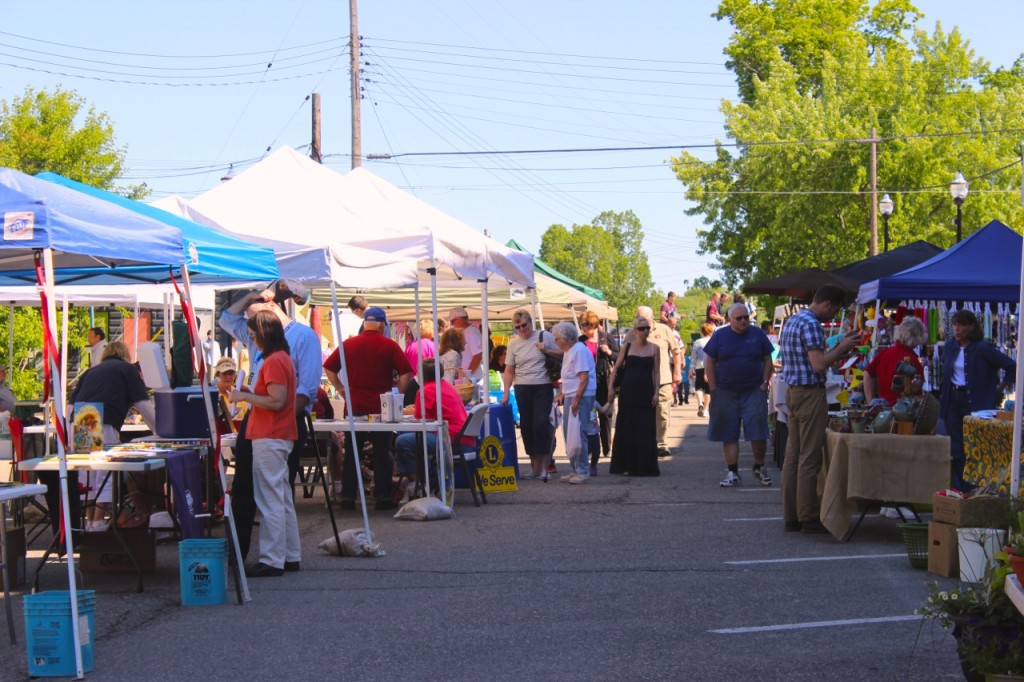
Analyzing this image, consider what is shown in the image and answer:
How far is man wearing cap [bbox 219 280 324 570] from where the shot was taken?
903cm

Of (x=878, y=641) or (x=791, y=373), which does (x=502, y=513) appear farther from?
(x=878, y=641)

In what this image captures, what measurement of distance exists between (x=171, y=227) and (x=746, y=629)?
13.3 feet

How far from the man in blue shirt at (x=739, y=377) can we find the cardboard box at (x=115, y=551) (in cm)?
684

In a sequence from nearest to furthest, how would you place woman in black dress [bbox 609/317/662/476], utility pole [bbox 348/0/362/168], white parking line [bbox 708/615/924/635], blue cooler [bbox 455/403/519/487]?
white parking line [bbox 708/615/924/635]
blue cooler [bbox 455/403/519/487]
woman in black dress [bbox 609/317/662/476]
utility pole [bbox 348/0/362/168]

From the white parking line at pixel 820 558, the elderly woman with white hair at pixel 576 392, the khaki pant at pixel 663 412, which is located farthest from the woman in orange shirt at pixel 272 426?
the khaki pant at pixel 663 412

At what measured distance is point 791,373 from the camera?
34.3 ft

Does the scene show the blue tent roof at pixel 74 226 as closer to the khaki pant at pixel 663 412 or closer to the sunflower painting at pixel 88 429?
the sunflower painting at pixel 88 429

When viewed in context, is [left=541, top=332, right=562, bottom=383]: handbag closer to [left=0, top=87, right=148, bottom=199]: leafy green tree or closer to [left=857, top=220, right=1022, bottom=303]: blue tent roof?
[left=857, top=220, right=1022, bottom=303]: blue tent roof

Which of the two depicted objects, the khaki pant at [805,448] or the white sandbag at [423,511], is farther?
the white sandbag at [423,511]

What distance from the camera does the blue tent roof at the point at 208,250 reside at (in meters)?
8.24

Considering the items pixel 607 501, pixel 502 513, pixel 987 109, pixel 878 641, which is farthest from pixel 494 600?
pixel 987 109

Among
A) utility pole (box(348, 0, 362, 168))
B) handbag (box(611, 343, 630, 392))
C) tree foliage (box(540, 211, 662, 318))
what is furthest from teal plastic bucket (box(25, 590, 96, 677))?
tree foliage (box(540, 211, 662, 318))

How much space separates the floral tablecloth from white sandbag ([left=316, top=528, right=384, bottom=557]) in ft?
15.0

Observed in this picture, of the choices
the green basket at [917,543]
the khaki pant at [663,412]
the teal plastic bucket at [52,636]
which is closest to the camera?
the teal plastic bucket at [52,636]
